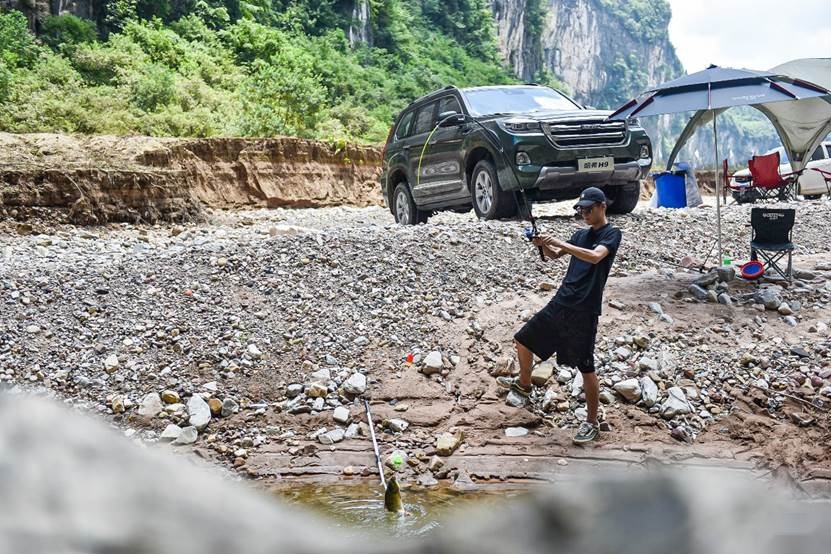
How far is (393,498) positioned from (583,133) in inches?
270

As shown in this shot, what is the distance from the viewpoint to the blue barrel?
14.0m

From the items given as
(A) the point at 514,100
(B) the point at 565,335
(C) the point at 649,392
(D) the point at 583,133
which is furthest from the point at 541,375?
(A) the point at 514,100

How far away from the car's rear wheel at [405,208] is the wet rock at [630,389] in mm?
7010

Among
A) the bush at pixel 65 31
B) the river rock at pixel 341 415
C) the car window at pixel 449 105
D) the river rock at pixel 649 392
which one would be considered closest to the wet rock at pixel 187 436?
the river rock at pixel 341 415

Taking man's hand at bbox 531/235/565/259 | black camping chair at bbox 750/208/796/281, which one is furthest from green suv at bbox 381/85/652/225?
man's hand at bbox 531/235/565/259

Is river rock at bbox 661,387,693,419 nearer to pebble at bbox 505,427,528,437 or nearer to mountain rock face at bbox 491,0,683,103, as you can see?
pebble at bbox 505,427,528,437

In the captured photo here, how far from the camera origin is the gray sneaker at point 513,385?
21.5ft

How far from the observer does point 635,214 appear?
11.5 metres

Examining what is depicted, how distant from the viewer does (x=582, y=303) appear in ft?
18.9

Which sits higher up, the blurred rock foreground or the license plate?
the blurred rock foreground

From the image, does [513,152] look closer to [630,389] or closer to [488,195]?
[488,195]

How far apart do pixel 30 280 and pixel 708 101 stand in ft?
24.5

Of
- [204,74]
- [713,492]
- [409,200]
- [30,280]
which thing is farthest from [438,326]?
[204,74]

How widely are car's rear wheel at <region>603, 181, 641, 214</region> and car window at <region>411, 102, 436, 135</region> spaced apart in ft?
9.75
